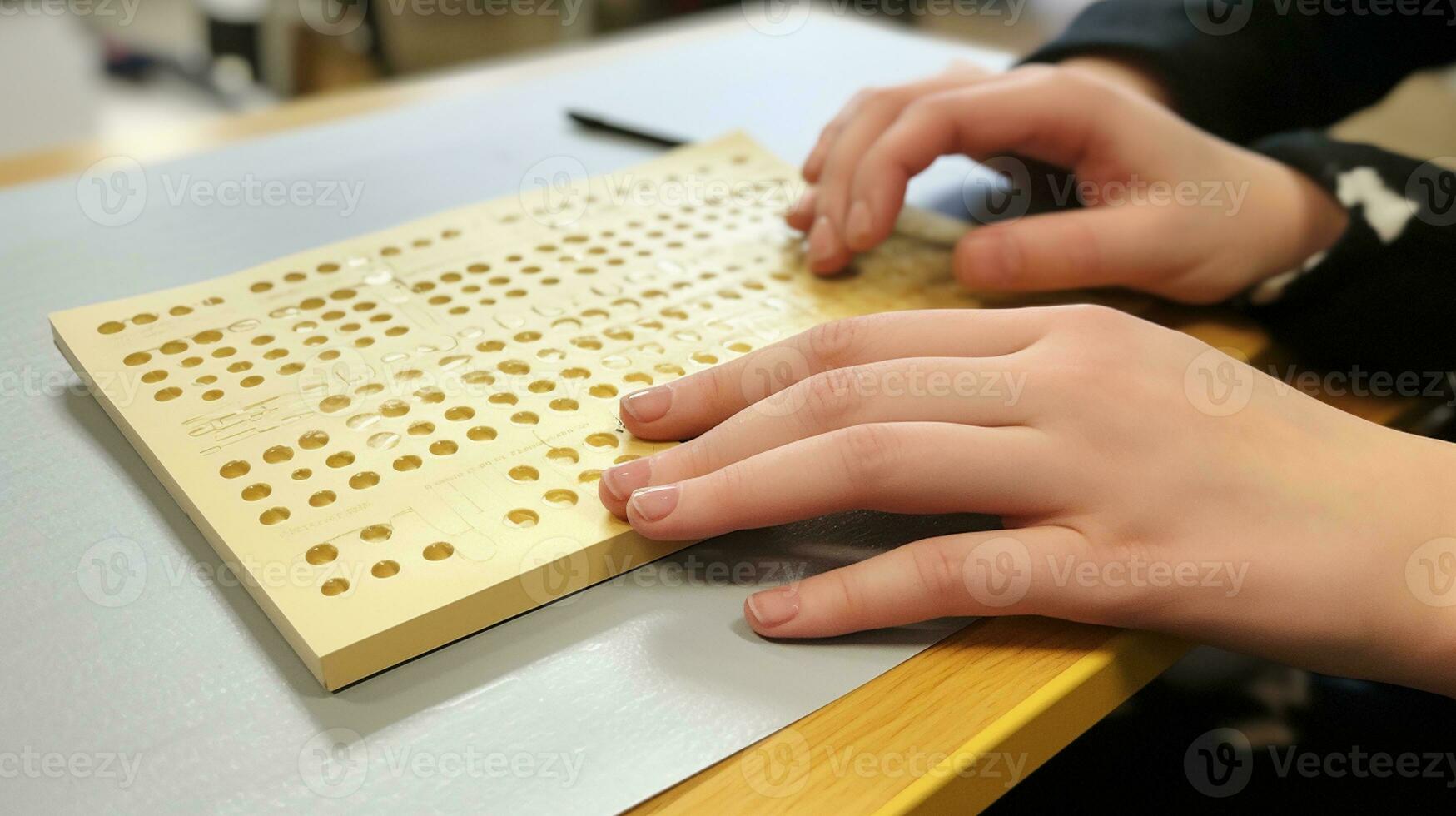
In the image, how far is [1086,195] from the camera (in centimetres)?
67

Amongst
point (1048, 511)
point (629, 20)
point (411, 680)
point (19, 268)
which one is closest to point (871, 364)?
point (1048, 511)

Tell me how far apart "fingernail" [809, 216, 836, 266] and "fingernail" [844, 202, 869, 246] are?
0.04 feet

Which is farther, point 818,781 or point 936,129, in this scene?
point 936,129

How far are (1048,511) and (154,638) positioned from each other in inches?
13.9

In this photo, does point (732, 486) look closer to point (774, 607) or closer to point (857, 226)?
point (774, 607)

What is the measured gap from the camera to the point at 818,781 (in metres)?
0.34

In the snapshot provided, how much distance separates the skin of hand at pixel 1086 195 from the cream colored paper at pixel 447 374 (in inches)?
→ 1.4

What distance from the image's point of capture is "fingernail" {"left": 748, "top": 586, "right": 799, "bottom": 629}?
388 millimetres

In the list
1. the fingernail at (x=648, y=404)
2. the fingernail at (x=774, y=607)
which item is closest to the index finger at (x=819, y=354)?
the fingernail at (x=648, y=404)

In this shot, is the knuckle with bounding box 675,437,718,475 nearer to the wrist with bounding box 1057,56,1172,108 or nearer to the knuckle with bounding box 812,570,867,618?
the knuckle with bounding box 812,570,867,618

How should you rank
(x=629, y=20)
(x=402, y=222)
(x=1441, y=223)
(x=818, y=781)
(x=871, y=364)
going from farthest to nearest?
(x=629, y=20) → (x=402, y=222) → (x=1441, y=223) → (x=871, y=364) → (x=818, y=781)

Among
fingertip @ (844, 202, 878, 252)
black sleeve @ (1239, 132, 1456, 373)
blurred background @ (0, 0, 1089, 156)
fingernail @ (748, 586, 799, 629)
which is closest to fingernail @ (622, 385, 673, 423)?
fingernail @ (748, 586, 799, 629)

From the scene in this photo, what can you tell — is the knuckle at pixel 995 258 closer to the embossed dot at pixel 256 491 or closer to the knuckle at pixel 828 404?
the knuckle at pixel 828 404

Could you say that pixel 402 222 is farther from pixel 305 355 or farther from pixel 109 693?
pixel 109 693
